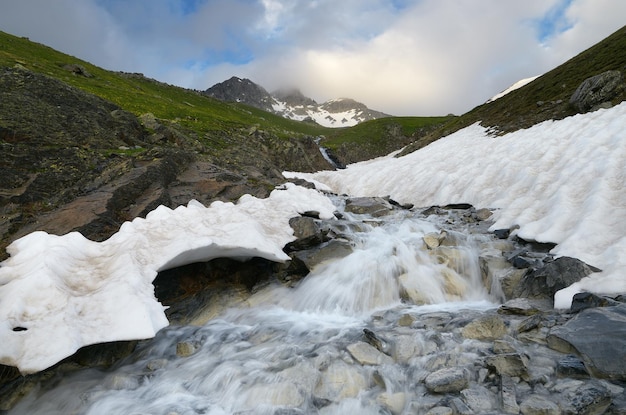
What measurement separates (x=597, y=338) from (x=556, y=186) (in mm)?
9660

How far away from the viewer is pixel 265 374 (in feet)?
23.2

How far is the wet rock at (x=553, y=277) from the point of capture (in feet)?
28.0

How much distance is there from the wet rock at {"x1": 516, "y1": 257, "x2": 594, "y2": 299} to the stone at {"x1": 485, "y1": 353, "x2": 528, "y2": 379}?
10.9ft

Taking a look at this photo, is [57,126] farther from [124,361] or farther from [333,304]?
[333,304]

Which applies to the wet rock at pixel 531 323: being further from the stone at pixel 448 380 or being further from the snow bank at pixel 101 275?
the snow bank at pixel 101 275

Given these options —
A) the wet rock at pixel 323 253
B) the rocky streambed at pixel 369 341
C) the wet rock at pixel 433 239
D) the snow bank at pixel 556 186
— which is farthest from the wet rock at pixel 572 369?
the wet rock at pixel 323 253

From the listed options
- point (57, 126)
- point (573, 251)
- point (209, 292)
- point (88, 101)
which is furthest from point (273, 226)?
point (88, 101)

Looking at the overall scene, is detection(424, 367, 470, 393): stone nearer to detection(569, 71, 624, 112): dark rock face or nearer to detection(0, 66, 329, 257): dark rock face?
detection(0, 66, 329, 257): dark rock face

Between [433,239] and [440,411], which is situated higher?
[433,239]

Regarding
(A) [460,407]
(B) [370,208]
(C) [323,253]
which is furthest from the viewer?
(B) [370,208]

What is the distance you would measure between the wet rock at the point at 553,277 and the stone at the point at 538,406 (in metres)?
4.11

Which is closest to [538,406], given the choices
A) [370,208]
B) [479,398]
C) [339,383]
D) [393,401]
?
[479,398]

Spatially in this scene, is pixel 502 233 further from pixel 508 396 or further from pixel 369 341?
pixel 508 396

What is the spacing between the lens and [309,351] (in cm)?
770
